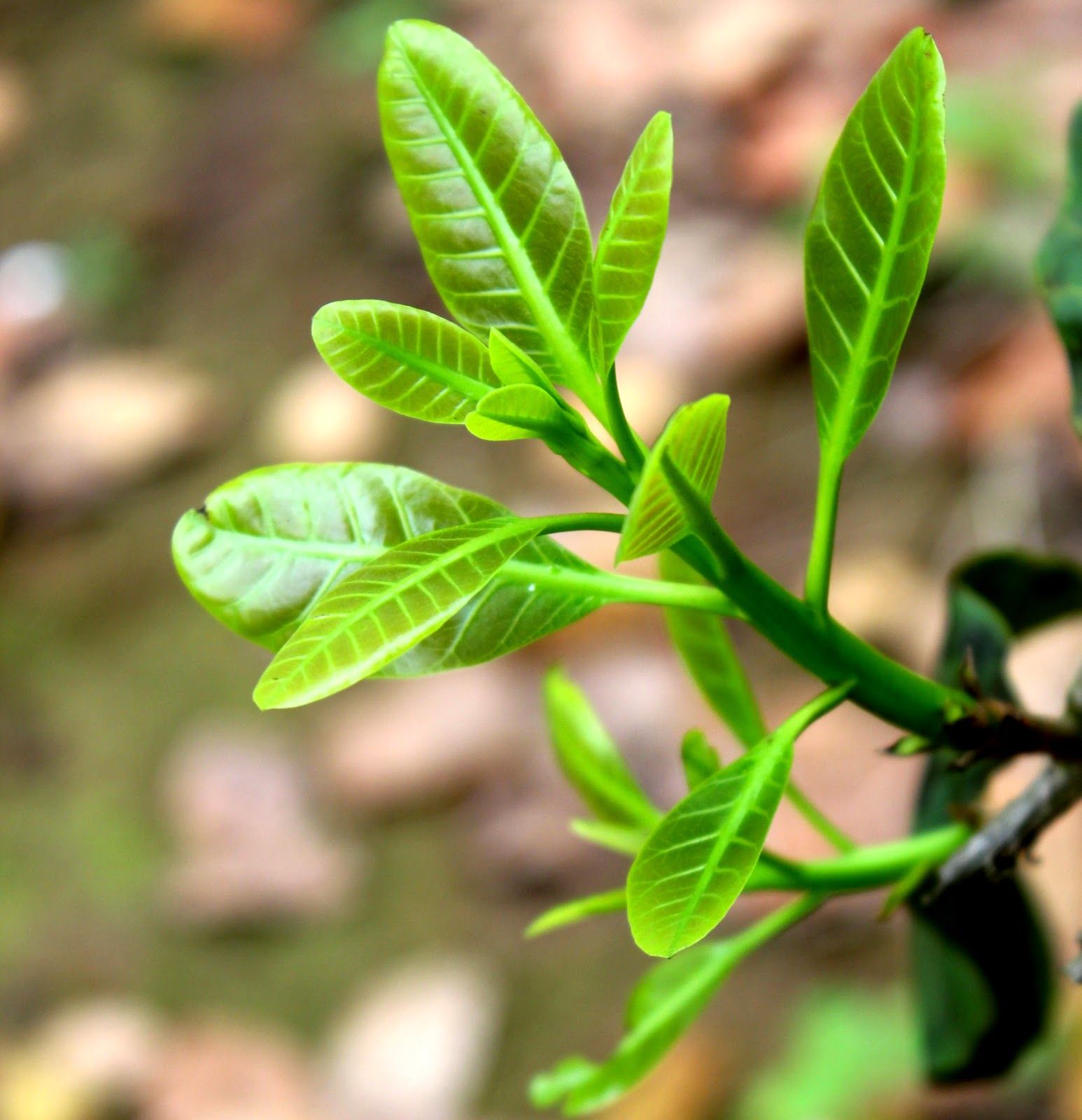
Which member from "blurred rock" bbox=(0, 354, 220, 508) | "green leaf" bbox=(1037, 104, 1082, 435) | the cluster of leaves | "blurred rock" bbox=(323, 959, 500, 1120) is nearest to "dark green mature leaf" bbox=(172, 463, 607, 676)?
the cluster of leaves

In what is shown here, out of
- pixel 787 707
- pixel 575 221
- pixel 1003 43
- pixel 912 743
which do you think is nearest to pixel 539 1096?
pixel 912 743

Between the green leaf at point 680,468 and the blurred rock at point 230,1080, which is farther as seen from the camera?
the blurred rock at point 230,1080

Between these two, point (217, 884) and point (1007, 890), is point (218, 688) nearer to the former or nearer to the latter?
point (217, 884)

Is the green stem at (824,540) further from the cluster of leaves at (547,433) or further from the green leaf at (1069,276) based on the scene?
the green leaf at (1069,276)

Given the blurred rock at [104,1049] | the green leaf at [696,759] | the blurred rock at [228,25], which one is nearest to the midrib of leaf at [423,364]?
the green leaf at [696,759]

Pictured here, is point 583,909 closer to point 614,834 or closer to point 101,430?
point 614,834

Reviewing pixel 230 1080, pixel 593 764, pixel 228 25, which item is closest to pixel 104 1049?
pixel 230 1080
